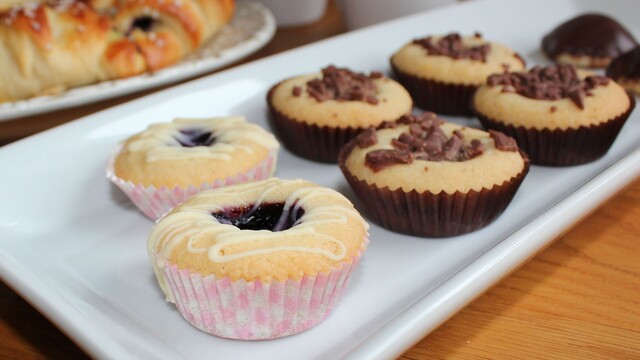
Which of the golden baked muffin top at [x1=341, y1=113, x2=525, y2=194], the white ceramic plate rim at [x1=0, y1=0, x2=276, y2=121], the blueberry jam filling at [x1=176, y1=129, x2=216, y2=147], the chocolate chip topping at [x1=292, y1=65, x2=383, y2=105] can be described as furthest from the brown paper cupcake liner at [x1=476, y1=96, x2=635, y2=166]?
the white ceramic plate rim at [x1=0, y1=0, x2=276, y2=121]

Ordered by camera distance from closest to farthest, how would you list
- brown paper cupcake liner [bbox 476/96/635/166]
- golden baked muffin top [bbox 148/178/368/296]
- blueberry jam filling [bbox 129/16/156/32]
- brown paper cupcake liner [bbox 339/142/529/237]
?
1. golden baked muffin top [bbox 148/178/368/296]
2. brown paper cupcake liner [bbox 339/142/529/237]
3. brown paper cupcake liner [bbox 476/96/635/166]
4. blueberry jam filling [bbox 129/16/156/32]

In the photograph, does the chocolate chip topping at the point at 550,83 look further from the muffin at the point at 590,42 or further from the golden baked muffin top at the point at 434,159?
the muffin at the point at 590,42

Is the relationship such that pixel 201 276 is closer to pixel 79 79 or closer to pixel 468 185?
pixel 468 185

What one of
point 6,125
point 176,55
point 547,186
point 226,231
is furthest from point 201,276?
point 176,55

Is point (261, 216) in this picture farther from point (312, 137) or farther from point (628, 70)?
point (628, 70)

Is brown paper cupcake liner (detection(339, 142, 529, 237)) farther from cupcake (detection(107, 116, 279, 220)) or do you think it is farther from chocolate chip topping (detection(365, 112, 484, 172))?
cupcake (detection(107, 116, 279, 220))

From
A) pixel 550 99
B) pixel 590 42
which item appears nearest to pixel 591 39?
pixel 590 42

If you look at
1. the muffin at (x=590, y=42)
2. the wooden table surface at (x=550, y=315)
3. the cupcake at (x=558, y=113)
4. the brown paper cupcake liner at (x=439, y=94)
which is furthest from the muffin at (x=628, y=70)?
the wooden table surface at (x=550, y=315)
